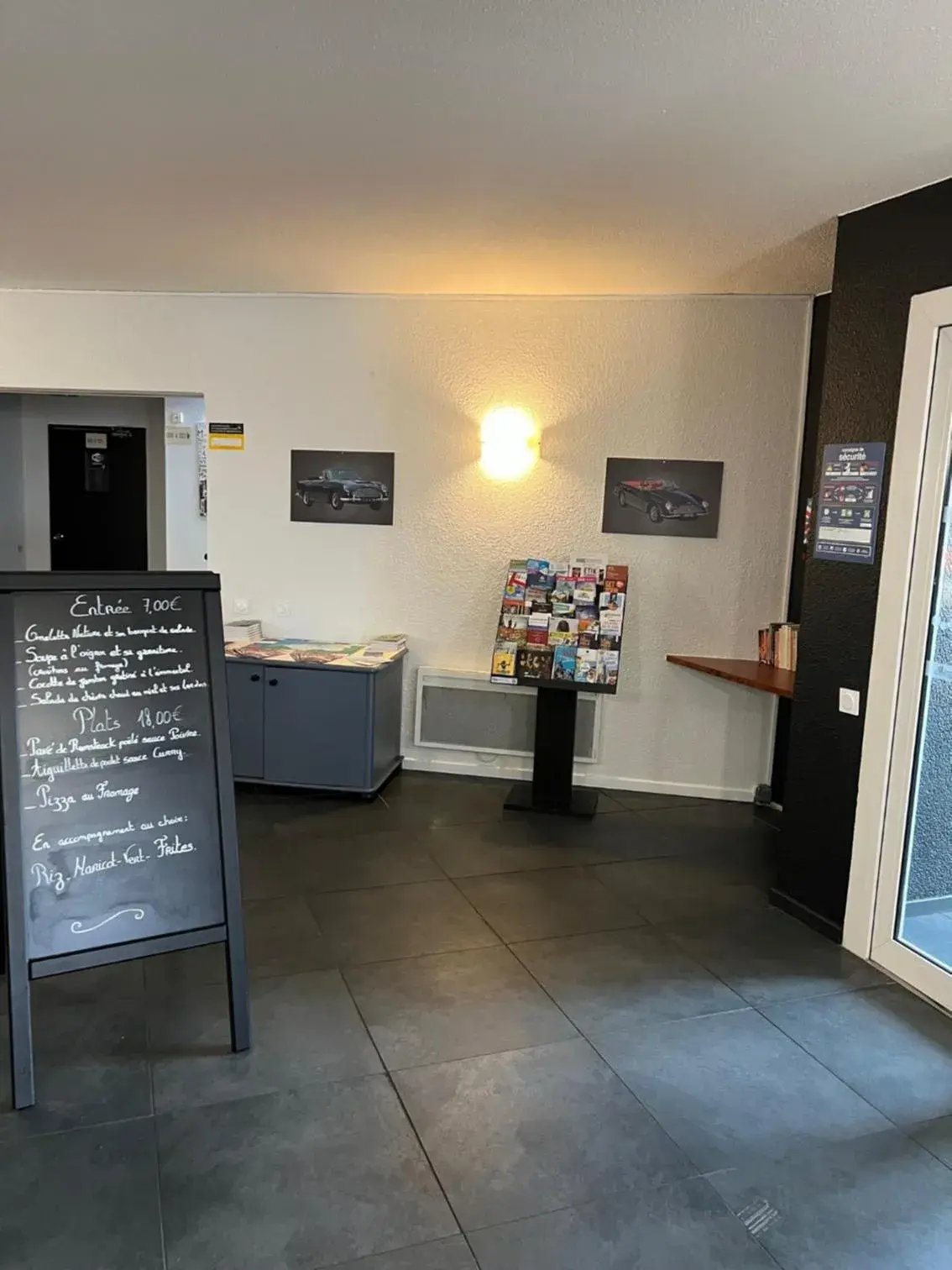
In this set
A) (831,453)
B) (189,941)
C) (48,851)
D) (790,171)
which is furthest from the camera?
(831,453)

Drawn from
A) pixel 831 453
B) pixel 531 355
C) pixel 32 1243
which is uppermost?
pixel 531 355

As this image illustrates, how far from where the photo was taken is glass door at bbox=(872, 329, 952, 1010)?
9.45 ft

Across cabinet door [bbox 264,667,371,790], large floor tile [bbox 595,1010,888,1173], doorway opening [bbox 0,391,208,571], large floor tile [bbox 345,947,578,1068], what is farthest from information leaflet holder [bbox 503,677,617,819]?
doorway opening [bbox 0,391,208,571]

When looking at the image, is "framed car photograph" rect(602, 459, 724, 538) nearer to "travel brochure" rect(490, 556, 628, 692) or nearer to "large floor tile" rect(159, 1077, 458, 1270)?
"travel brochure" rect(490, 556, 628, 692)

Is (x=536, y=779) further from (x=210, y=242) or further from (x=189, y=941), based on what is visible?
(x=210, y=242)

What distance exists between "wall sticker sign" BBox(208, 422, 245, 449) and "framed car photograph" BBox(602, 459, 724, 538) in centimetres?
209

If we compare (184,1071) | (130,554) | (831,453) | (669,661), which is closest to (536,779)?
(669,661)

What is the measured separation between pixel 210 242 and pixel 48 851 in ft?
9.12

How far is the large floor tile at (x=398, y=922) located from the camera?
3141mm

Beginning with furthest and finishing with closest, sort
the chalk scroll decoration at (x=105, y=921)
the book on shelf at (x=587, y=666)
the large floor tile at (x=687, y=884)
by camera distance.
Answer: the book on shelf at (x=587, y=666), the large floor tile at (x=687, y=884), the chalk scroll decoration at (x=105, y=921)

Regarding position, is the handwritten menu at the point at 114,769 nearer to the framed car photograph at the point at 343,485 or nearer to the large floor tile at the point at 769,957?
the large floor tile at the point at 769,957

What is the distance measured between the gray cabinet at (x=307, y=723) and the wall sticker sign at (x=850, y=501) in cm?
230

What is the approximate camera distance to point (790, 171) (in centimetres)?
284

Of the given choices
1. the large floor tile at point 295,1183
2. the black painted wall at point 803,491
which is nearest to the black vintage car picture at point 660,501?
the black painted wall at point 803,491
